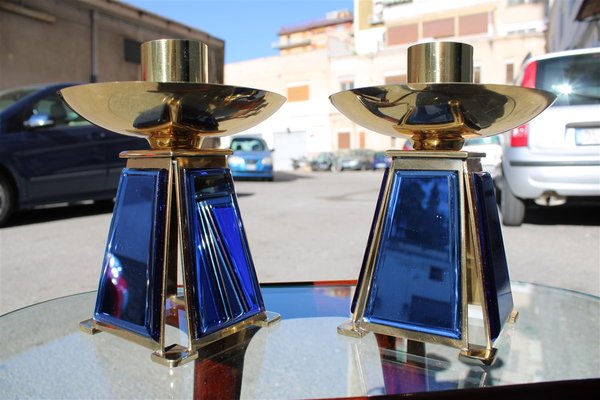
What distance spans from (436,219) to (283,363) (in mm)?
454

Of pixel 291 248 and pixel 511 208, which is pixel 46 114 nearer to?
pixel 291 248

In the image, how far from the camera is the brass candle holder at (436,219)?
898 mm

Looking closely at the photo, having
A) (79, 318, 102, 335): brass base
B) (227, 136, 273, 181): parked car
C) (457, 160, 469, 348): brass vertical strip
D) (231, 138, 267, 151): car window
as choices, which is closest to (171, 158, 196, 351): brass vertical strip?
(79, 318, 102, 335): brass base

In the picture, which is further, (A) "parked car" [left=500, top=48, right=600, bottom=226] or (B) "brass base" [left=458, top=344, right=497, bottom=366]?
(A) "parked car" [left=500, top=48, right=600, bottom=226]

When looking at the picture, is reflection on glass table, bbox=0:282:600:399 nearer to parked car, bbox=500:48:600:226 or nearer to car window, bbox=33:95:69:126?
parked car, bbox=500:48:600:226

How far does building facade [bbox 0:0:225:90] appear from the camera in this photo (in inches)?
354

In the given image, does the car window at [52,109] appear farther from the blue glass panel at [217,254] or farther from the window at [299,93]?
the window at [299,93]

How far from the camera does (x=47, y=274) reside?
9.50ft

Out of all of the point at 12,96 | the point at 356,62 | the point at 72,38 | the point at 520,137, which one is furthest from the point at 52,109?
the point at 356,62

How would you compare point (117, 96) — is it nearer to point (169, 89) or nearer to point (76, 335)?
point (169, 89)

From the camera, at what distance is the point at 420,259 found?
3.07 ft

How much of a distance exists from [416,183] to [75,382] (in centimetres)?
79

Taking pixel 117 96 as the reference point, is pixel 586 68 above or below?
above

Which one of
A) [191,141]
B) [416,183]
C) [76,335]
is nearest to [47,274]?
[76,335]
